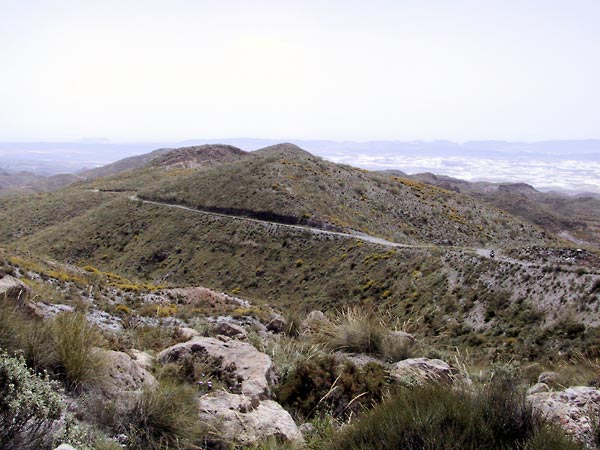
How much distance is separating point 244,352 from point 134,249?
34.7 metres

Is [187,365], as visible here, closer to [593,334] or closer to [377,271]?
[593,334]

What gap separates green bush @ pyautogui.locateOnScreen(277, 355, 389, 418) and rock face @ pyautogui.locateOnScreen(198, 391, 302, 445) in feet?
1.89

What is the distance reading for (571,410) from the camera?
168 inches

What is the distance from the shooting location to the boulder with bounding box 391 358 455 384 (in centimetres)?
512

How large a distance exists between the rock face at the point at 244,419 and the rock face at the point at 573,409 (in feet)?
8.41

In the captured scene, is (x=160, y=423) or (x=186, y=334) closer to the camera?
(x=160, y=423)

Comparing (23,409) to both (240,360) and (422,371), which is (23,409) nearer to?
(240,360)

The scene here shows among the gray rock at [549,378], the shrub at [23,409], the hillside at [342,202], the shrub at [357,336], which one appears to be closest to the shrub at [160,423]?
the shrub at [23,409]

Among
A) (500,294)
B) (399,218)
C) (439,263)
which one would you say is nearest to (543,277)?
(500,294)

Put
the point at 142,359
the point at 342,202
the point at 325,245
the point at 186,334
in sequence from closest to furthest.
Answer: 1. the point at 142,359
2. the point at 186,334
3. the point at 325,245
4. the point at 342,202

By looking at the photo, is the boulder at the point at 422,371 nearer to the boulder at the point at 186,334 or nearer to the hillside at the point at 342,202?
the boulder at the point at 186,334

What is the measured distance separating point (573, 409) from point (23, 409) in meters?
5.47

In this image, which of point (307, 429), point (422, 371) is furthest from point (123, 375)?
point (422, 371)

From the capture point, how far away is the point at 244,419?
4383 millimetres
